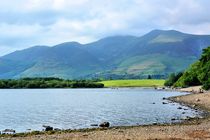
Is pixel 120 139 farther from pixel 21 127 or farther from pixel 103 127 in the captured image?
pixel 21 127

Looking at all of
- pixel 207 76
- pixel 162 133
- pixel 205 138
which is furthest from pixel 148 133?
pixel 207 76

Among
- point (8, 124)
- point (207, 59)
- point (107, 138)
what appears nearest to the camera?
point (107, 138)

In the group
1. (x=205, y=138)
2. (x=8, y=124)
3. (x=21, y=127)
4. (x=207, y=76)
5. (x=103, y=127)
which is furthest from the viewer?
(x=207, y=76)

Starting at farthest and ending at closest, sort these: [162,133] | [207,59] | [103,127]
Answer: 1. [207,59]
2. [103,127]
3. [162,133]

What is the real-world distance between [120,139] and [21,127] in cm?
2595

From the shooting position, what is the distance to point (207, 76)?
477 ft

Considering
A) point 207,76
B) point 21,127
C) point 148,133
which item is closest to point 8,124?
point 21,127

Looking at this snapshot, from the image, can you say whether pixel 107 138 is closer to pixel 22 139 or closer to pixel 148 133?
pixel 148 133

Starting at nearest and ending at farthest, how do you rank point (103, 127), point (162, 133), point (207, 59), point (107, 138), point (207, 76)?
point (107, 138), point (162, 133), point (103, 127), point (207, 76), point (207, 59)

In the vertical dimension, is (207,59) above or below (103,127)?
above

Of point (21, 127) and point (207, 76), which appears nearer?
point (21, 127)

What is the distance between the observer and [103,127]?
56.4 m

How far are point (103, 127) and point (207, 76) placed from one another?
319 ft

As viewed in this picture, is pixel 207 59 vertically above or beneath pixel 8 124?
above
